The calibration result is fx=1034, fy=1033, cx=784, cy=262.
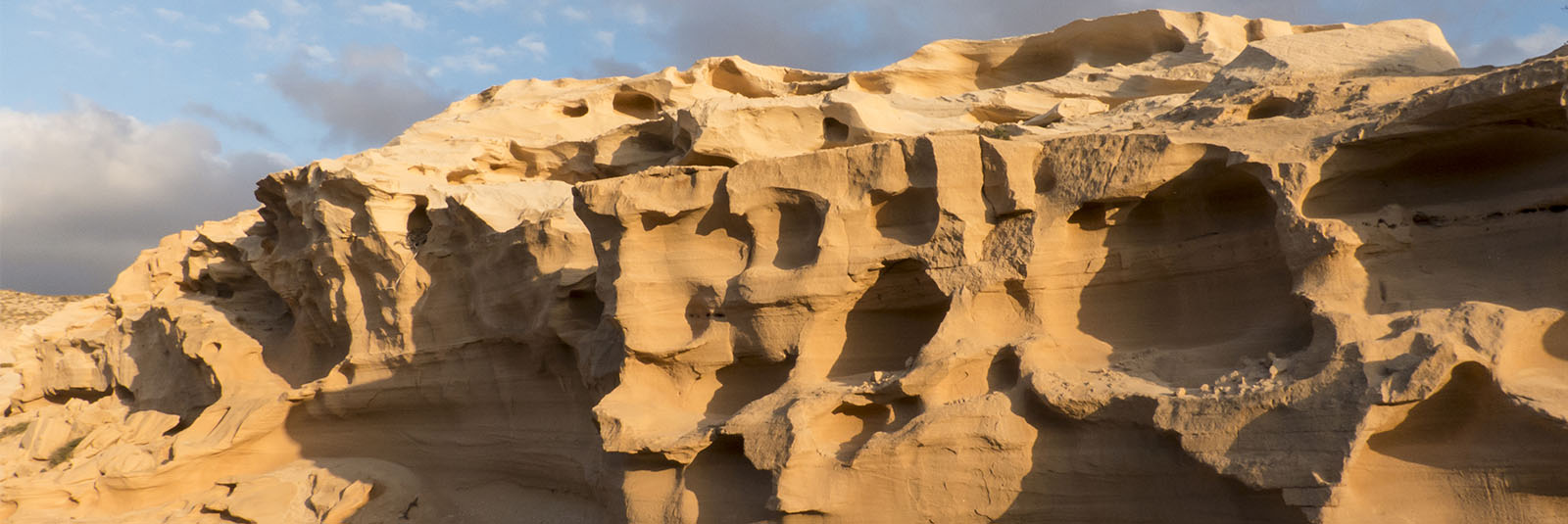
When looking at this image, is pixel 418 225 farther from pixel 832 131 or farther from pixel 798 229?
pixel 798 229

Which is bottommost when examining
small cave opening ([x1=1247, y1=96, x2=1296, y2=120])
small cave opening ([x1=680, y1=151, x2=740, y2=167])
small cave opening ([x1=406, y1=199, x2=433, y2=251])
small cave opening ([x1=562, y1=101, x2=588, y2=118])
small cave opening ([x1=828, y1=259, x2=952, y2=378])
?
small cave opening ([x1=828, y1=259, x2=952, y2=378])

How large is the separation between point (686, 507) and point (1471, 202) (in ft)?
18.9

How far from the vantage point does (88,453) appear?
15250 millimetres

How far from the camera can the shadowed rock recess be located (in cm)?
574

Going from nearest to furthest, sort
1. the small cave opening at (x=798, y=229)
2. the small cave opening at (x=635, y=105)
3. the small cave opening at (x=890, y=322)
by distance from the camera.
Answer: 1. the small cave opening at (x=890, y=322)
2. the small cave opening at (x=798, y=229)
3. the small cave opening at (x=635, y=105)

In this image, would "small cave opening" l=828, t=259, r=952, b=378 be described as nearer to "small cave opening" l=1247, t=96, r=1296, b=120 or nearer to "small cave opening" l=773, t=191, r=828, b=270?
"small cave opening" l=773, t=191, r=828, b=270

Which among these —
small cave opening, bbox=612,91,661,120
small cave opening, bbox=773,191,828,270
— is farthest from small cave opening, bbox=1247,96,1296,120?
small cave opening, bbox=612,91,661,120

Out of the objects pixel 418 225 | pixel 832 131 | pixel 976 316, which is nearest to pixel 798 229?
pixel 976 316

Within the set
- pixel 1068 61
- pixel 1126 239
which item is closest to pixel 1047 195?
pixel 1126 239

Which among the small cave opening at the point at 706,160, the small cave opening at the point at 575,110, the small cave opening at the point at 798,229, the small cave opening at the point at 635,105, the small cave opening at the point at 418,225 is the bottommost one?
the small cave opening at the point at 798,229

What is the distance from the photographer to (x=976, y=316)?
749 centimetres

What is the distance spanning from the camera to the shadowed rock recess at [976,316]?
5738 millimetres

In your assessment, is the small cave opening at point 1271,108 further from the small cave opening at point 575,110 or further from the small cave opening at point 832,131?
the small cave opening at point 575,110

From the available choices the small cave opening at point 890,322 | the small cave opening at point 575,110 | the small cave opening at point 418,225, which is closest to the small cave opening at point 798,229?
the small cave opening at point 890,322
